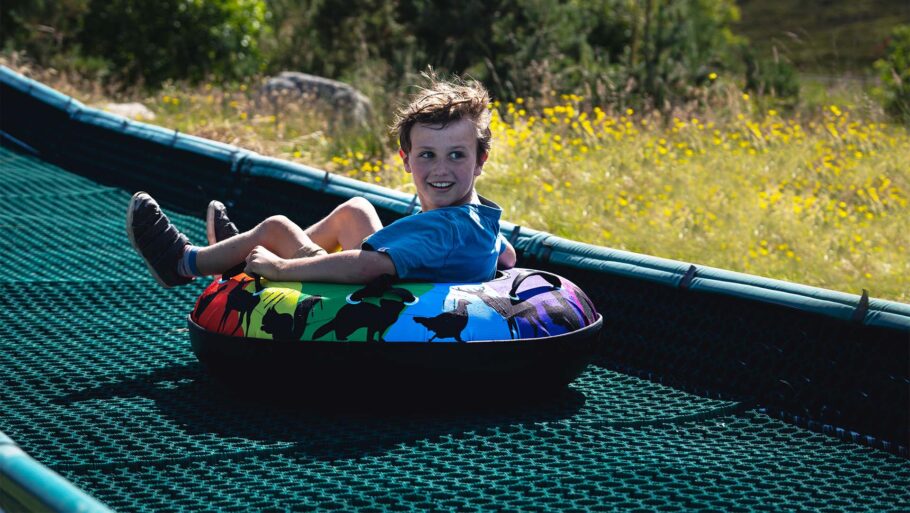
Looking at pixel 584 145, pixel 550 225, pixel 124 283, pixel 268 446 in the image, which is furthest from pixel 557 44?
pixel 268 446

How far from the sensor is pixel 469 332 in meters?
3.41

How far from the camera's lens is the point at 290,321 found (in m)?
3.45

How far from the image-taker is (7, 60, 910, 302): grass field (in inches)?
228

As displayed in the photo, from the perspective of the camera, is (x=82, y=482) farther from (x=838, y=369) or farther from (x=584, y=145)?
(x=584, y=145)

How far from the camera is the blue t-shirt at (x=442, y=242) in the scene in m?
3.48

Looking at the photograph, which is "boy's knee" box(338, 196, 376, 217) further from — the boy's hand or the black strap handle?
the black strap handle

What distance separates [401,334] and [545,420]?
524 millimetres

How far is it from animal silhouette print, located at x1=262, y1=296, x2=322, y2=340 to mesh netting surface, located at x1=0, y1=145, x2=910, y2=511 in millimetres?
257

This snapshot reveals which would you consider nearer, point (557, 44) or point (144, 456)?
point (144, 456)

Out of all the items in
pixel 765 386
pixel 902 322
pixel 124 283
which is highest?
pixel 902 322

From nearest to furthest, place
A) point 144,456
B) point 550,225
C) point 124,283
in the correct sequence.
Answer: point 144,456, point 124,283, point 550,225

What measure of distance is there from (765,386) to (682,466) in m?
0.71

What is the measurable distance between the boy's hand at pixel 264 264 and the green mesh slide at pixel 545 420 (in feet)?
1.23

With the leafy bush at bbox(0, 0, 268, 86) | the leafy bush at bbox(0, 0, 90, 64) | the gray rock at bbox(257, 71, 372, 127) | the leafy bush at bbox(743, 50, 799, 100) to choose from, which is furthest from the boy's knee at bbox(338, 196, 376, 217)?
the leafy bush at bbox(0, 0, 90, 64)
